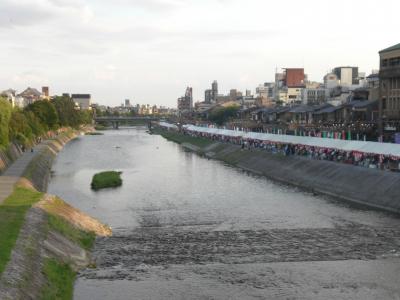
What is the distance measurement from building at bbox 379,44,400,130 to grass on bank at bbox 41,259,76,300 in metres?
67.8

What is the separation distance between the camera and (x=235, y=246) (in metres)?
34.4

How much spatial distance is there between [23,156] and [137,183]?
22.4 m

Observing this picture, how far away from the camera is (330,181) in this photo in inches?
2263

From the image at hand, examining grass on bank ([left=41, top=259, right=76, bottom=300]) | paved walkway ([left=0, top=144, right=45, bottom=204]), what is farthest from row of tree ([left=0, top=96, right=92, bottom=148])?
grass on bank ([left=41, top=259, right=76, bottom=300])

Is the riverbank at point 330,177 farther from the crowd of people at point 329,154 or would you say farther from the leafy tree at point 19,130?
the leafy tree at point 19,130

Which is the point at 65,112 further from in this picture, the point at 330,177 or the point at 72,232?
the point at 72,232

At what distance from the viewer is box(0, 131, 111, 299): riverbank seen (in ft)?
77.0

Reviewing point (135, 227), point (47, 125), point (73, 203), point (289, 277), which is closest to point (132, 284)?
point (289, 277)

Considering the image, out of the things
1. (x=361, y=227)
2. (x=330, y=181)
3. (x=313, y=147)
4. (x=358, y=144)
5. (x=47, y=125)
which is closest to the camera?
(x=361, y=227)

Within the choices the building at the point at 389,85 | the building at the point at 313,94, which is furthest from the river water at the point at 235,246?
the building at the point at 313,94

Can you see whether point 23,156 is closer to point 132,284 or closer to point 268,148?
point 268,148

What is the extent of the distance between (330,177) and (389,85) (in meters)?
37.9

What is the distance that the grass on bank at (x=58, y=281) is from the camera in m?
24.5

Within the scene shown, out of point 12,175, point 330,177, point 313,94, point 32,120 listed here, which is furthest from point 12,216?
point 313,94
